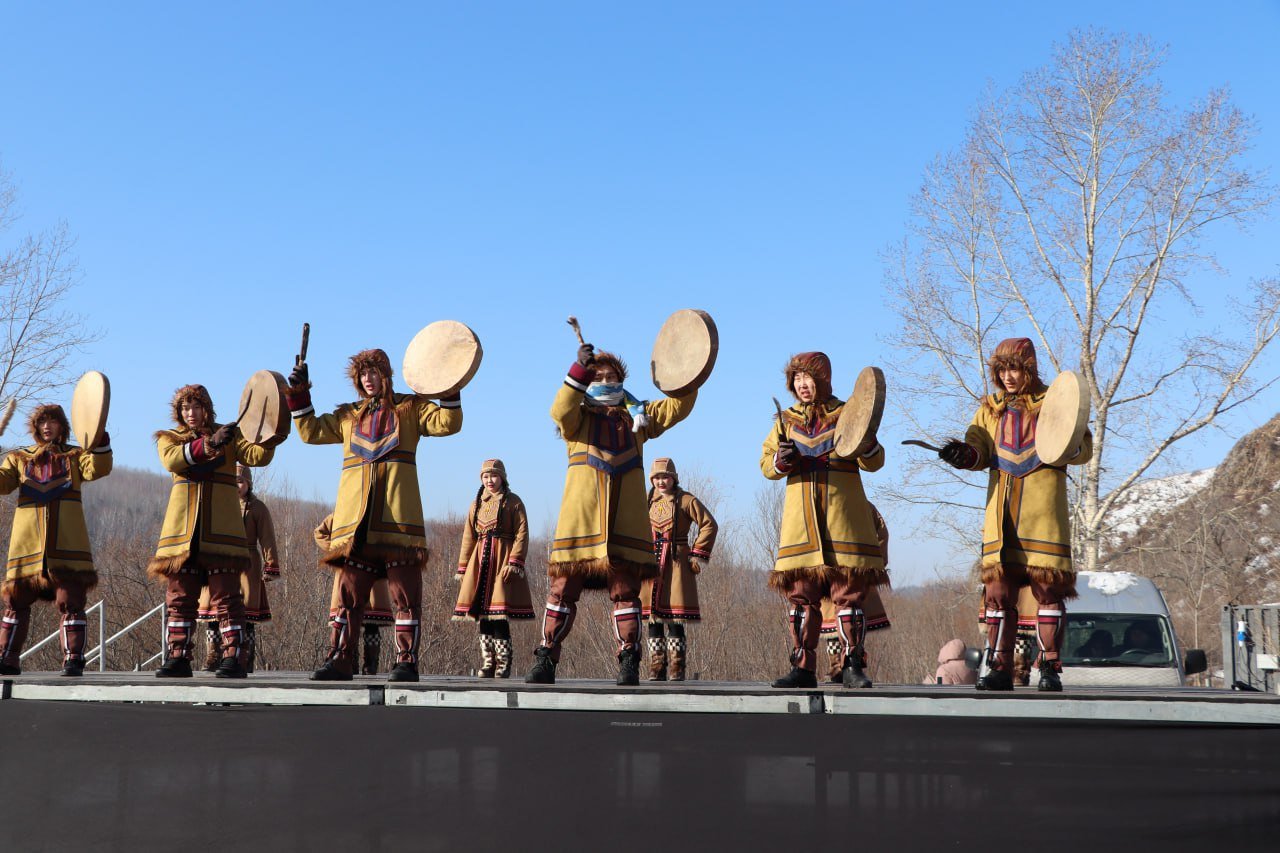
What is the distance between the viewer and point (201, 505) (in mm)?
7270

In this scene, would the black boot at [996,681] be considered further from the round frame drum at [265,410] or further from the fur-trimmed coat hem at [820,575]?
the round frame drum at [265,410]

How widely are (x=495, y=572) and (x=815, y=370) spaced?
3.34m

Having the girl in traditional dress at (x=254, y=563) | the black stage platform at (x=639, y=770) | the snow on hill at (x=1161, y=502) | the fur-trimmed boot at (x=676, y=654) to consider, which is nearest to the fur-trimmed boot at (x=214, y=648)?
the girl in traditional dress at (x=254, y=563)

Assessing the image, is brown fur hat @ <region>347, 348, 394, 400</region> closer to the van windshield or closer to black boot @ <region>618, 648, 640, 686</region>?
black boot @ <region>618, 648, 640, 686</region>

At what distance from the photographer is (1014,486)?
19.7ft

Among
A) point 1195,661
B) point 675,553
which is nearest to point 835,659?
point 675,553

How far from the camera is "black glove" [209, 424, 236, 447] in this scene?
7.08 meters

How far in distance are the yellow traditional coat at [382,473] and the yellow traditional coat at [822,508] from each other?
1.91 metres

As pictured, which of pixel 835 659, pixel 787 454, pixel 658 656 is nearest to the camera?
pixel 787 454

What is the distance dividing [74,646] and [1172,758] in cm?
646

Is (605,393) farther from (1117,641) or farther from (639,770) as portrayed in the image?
(1117,641)

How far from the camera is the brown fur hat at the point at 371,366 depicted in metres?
6.93

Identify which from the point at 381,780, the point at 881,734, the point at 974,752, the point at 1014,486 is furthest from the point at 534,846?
the point at 1014,486

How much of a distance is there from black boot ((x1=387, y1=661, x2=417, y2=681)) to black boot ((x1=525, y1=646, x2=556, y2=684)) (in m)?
0.69
